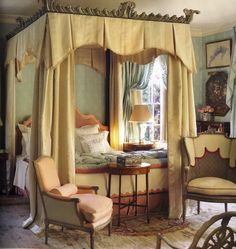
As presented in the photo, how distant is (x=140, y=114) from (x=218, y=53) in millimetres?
1885

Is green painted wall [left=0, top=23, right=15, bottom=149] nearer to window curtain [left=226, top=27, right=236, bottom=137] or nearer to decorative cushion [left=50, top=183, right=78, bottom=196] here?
decorative cushion [left=50, top=183, right=78, bottom=196]

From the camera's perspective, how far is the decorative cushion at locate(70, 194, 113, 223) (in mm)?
4133

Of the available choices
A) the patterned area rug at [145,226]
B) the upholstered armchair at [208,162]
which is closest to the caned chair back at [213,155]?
the upholstered armchair at [208,162]

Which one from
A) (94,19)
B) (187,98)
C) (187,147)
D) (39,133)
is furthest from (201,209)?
(94,19)

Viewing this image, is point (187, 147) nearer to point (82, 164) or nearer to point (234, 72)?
point (82, 164)

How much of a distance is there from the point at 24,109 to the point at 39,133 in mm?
2284

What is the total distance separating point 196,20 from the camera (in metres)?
7.40

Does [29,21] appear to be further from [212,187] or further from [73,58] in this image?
[212,187]

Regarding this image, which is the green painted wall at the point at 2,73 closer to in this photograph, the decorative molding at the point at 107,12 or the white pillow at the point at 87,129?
the white pillow at the point at 87,129

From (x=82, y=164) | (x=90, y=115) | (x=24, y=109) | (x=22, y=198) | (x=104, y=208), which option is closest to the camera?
(x=104, y=208)

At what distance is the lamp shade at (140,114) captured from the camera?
24.7 feet

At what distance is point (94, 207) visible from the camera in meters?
4.17

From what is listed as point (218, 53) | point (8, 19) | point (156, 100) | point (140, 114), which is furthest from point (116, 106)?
point (8, 19)

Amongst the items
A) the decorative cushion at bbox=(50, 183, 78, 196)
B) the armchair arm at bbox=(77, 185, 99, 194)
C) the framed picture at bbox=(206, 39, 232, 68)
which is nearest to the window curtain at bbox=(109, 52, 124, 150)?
the framed picture at bbox=(206, 39, 232, 68)
